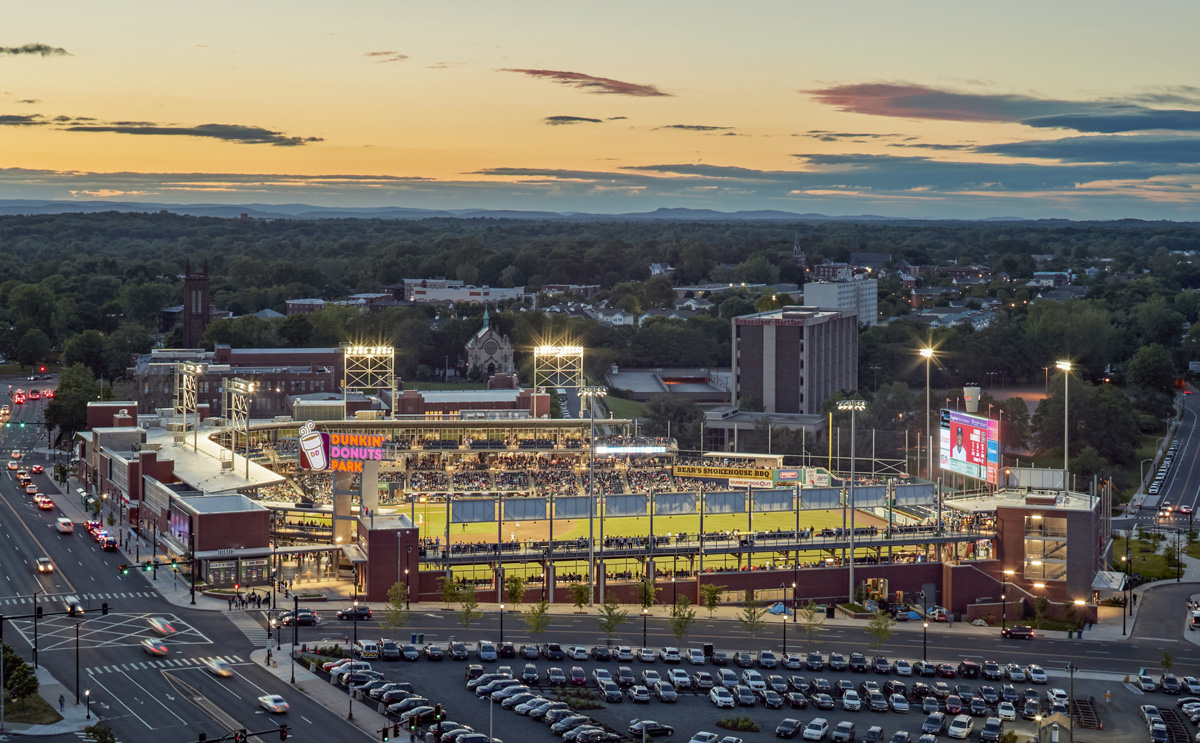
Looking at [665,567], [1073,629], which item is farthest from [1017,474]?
A: [665,567]

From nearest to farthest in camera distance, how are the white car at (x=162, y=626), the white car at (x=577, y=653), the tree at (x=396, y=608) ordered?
1. the white car at (x=577, y=653)
2. the white car at (x=162, y=626)
3. the tree at (x=396, y=608)

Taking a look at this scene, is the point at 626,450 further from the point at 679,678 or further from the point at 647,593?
the point at 679,678

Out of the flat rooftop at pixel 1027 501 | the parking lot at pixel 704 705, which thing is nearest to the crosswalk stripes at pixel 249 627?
the parking lot at pixel 704 705

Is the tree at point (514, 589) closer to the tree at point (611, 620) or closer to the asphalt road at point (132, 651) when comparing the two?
the tree at point (611, 620)

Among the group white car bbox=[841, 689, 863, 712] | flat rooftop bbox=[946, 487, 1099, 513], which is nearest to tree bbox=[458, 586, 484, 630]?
white car bbox=[841, 689, 863, 712]

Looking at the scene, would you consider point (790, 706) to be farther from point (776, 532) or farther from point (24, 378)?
point (24, 378)

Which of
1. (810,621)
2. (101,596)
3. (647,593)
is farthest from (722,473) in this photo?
(101,596)
